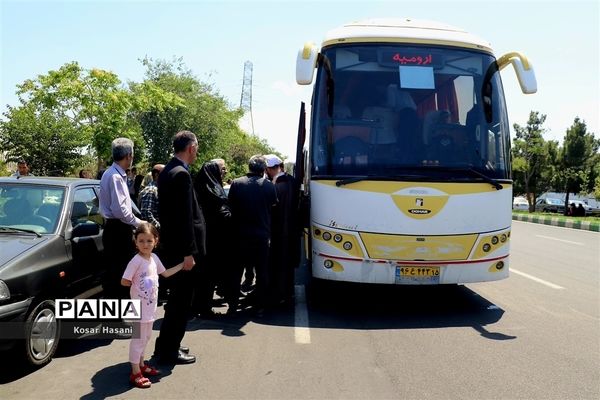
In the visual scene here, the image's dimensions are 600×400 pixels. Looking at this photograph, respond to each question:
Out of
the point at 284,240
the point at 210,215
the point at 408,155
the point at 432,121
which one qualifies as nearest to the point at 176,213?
the point at 210,215

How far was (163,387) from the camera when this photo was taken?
441 cm

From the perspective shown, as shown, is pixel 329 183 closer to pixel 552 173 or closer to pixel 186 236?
pixel 186 236

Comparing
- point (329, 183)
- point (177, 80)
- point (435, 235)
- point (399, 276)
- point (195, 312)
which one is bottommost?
point (195, 312)

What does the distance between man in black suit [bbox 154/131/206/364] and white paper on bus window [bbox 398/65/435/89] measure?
10.7ft

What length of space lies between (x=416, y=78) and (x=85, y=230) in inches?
173

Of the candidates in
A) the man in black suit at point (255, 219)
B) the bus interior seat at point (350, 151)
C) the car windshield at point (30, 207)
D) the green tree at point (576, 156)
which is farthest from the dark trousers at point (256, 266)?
the green tree at point (576, 156)

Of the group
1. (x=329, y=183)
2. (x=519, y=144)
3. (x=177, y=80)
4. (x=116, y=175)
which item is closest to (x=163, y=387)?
(x=116, y=175)

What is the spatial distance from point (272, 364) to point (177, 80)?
2830 centimetres

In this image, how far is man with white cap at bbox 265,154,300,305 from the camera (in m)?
7.17

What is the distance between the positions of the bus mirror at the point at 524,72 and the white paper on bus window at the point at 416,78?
1131mm

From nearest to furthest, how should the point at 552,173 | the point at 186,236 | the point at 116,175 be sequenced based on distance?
the point at 186,236
the point at 116,175
the point at 552,173

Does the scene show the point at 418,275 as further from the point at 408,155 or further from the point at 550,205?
the point at 550,205

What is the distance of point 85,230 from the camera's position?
563 cm

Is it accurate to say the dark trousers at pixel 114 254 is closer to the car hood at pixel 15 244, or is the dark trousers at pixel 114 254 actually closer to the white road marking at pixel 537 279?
the car hood at pixel 15 244
